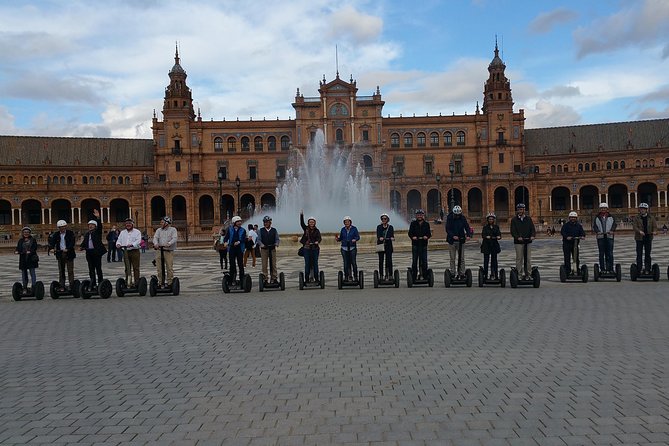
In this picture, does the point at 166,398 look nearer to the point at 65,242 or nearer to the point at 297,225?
the point at 65,242

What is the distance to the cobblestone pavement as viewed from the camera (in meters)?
5.00

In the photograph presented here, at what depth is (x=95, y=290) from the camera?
15.2 meters

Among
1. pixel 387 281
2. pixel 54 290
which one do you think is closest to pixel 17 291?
pixel 54 290

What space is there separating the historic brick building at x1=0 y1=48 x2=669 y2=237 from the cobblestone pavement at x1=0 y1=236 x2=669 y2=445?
67792mm

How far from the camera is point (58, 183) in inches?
3105

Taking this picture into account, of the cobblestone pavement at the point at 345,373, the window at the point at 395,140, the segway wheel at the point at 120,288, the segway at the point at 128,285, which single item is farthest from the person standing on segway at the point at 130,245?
the window at the point at 395,140

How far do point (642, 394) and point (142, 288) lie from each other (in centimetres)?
1244

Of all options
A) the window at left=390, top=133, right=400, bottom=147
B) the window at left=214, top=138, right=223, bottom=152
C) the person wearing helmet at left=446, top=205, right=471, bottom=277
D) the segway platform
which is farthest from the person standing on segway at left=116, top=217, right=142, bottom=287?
the window at left=390, top=133, right=400, bottom=147

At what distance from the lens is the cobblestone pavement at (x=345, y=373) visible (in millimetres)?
4996

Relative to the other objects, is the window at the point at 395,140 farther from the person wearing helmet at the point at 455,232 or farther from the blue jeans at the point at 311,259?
the blue jeans at the point at 311,259

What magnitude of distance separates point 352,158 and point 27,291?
215ft

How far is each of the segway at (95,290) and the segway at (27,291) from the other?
101 cm

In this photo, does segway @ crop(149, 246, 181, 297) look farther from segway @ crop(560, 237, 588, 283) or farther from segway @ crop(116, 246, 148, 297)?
segway @ crop(560, 237, 588, 283)

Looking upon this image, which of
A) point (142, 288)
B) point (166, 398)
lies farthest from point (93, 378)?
point (142, 288)
